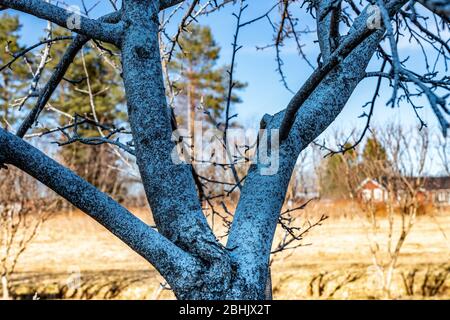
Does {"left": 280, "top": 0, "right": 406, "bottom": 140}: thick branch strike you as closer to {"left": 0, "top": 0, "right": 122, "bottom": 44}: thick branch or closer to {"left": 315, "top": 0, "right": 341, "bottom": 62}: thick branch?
{"left": 315, "top": 0, "right": 341, "bottom": 62}: thick branch

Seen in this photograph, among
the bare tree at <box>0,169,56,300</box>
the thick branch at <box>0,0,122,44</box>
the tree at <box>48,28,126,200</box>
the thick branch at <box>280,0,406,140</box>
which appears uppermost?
the tree at <box>48,28,126,200</box>

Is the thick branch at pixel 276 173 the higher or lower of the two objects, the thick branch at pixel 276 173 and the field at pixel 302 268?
the higher

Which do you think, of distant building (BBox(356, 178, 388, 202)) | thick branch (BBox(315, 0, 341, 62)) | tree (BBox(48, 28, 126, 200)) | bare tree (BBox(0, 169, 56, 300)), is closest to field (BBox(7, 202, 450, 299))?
distant building (BBox(356, 178, 388, 202))

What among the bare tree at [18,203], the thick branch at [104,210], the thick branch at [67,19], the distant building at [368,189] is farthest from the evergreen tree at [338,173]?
the thick branch at [104,210]

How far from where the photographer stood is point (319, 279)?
7816 mm

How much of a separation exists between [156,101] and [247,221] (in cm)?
39

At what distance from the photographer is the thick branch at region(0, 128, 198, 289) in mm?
1127

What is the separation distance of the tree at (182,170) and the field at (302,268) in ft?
12.9

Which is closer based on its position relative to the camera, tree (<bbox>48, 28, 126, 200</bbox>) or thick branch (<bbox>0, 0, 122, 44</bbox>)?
thick branch (<bbox>0, 0, 122, 44</bbox>)

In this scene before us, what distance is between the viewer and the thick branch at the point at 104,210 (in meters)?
1.13

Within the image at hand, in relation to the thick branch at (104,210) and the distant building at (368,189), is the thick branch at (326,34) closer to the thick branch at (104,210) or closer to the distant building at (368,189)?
the thick branch at (104,210)

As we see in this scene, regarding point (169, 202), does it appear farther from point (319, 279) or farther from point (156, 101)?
point (319, 279)

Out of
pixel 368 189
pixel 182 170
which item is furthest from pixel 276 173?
pixel 368 189
